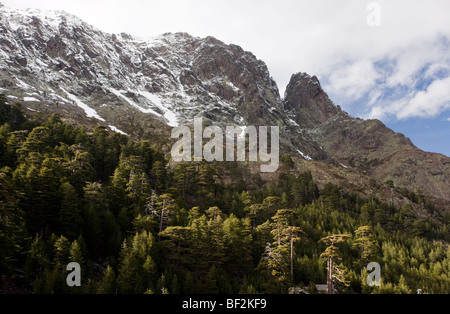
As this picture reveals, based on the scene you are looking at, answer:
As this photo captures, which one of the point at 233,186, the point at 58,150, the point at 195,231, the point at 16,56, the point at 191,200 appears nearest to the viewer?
the point at 195,231

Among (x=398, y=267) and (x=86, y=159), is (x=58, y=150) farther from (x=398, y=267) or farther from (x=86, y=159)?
(x=398, y=267)

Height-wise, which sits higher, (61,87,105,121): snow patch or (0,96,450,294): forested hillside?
(61,87,105,121): snow patch

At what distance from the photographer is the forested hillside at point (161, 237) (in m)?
28.4

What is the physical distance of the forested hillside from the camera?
2844cm

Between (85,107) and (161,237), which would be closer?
(161,237)

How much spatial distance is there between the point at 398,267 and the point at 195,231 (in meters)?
33.3

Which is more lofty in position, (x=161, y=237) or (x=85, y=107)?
(x=85, y=107)

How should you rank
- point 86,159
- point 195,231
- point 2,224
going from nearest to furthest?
1. point 2,224
2. point 195,231
3. point 86,159

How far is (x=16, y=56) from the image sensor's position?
576ft

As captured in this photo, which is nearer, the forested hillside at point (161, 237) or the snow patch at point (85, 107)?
the forested hillside at point (161, 237)

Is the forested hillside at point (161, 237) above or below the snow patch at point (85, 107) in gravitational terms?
below

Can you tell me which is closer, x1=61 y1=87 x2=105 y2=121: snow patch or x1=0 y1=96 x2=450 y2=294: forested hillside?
x1=0 y1=96 x2=450 y2=294: forested hillside

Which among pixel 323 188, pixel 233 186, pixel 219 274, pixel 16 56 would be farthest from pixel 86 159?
pixel 16 56

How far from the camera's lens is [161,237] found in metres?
41.5
